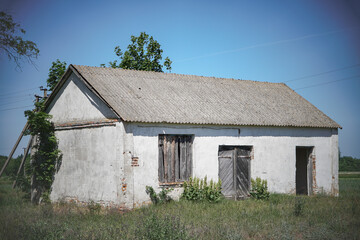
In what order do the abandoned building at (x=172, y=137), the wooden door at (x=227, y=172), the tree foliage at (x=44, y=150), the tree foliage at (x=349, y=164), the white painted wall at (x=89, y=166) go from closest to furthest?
the white painted wall at (x=89, y=166) → the abandoned building at (x=172, y=137) → the wooden door at (x=227, y=172) → the tree foliage at (x=44, y=150) → the tree foliage at (x=349, y=164)

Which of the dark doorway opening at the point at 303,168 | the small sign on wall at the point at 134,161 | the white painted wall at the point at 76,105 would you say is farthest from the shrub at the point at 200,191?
the dark doorway opening at the point at 303,168

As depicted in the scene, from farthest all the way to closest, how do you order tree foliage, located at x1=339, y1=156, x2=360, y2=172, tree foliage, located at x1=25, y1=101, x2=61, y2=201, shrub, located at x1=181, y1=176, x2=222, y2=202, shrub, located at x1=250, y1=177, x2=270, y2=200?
1. tree foliage, located at x1=339, y1=156, x2=360, y2=172
2. tree foliage, located at x1=25, y1=101, x2=61, y2=201
3. shrub, located at x1=250, y1=177, x2=270, y2=200
4. shrub, located at x1=181, y1=176, x2=222, y2=202

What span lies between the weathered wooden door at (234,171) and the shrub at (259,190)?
0.69ft

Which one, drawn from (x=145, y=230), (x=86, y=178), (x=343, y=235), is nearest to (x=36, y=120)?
(x=86, y=178)

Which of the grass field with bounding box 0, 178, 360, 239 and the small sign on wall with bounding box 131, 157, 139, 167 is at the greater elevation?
the small sign on wall with bounding box 131, 157, 139, 167

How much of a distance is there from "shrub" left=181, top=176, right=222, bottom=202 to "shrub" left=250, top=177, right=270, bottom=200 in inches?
67.6

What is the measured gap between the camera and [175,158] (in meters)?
14.9

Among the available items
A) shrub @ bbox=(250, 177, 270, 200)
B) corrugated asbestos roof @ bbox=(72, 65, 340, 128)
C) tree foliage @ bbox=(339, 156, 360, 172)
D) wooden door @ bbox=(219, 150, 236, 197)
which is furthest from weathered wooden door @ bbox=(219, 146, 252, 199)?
tree foliage @ bbox=(339, 156, 360, 172)

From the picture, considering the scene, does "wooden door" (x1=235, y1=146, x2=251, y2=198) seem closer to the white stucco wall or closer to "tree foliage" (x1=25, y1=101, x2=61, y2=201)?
the white stucco wall

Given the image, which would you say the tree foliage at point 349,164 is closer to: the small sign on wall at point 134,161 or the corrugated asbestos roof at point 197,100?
the corrugated asbestos roof at point 197,100

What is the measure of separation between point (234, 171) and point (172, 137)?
2986mm

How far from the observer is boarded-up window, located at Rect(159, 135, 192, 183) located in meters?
14.6

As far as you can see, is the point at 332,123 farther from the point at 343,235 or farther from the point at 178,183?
the point at 343,235

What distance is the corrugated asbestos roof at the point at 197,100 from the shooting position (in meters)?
14.8
